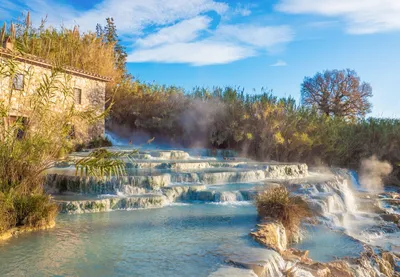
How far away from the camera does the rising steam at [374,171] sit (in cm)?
1834

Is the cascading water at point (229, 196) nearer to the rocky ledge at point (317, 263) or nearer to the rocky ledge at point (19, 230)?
the rocky ledge at point (317, 263)

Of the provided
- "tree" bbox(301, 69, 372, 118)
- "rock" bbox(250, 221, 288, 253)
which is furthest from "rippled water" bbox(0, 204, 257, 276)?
"tree" bbox(301, 69, 372, 118)

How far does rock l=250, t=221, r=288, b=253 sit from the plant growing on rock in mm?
327

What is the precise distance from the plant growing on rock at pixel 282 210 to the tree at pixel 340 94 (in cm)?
2514

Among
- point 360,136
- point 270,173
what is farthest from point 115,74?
point 360,136

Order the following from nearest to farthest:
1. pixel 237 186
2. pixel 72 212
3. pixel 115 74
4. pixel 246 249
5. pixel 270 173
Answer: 1. pixel 246 249
2. pixel 72 212
3. pixel 237 186
4. pixel 270 173
5. pixel 115 74

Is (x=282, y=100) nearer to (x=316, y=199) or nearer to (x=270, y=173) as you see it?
(x=270, y=173)

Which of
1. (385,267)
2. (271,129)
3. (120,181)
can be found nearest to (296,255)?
(385,267)

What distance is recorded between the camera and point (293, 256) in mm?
6418

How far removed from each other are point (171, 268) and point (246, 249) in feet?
4.60

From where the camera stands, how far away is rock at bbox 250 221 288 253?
6438mm

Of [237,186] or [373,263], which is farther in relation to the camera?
[237,186]

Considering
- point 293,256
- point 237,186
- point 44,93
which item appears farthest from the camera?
point 237,186

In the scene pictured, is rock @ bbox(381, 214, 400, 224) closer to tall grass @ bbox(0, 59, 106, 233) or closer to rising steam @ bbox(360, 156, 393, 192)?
rising steam @ bbox(360, 156, 393, 192)
